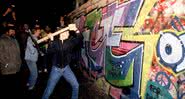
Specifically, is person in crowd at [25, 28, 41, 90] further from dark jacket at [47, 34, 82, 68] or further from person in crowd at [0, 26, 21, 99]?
dark jacket at [47, 34, 82, 68]

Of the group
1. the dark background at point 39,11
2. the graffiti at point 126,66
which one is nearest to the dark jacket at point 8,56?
the graffiti at point 126,66

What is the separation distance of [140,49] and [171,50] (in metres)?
1.13

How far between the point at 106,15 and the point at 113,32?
99 centimetres

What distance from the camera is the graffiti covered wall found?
4.43 m

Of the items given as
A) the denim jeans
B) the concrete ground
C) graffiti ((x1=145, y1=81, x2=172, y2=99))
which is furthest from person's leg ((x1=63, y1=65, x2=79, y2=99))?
the denim jeans

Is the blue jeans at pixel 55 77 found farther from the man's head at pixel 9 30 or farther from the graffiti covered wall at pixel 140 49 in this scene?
the man's head at pixel 9 30

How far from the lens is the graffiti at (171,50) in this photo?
429 centimetres

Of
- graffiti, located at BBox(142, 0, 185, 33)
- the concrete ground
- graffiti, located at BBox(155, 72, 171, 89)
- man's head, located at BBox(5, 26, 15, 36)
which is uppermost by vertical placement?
graffiti, located at BBox(142, 0, 185, 33)

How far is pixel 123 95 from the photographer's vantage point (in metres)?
6.52

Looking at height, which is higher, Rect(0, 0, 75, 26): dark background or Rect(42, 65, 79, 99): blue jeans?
Rect(0, 0, 75, 26): dark background

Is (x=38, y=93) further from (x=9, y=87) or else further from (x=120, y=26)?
(x=120, y=26)

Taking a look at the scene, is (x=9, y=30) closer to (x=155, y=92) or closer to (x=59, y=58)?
(x=59, y=58)

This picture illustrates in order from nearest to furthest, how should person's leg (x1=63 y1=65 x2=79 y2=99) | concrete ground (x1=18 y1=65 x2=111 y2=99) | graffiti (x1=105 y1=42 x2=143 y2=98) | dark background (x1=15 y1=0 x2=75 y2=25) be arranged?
graffiti (x1=105 y1=42 x2=143 y2=98) → person's leg (x1=63 y1=65 x2=79 y2=99) → concrete ground (x1=18 y1=65 x2=111 y2=99) → dark background (x1=15 y1=0 x2=75 y2=25)

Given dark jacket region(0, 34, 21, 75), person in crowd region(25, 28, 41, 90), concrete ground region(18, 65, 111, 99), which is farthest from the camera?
person in crowd region(25, 28, 41, 90)
